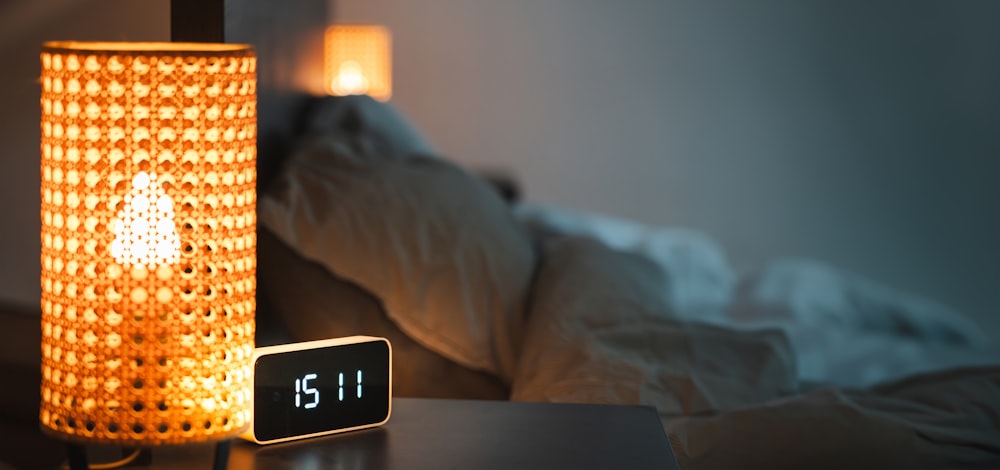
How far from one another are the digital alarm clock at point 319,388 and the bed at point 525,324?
1.05 ft

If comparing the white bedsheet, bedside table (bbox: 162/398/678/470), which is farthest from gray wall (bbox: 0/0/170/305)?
the white bedsheet

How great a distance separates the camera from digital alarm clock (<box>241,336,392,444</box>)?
0.97 m

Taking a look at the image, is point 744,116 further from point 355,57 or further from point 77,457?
point 77,457

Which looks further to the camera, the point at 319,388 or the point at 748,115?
the point at 748,115

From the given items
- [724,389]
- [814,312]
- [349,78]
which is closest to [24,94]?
[724,389]

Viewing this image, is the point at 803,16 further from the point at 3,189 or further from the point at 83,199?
the point at 83,199

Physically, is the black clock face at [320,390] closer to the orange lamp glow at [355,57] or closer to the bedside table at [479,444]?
Answer: the bedside table at [479,444]

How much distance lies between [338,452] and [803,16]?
3881 mm

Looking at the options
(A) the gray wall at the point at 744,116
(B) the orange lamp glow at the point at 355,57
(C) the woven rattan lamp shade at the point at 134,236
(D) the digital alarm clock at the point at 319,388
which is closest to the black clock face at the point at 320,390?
(D) the digital alarm clock at the point at 319,388

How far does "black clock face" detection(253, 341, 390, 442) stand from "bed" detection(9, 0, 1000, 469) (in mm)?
320

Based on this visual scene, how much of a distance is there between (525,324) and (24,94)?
2.33ft

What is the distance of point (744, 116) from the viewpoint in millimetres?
4488

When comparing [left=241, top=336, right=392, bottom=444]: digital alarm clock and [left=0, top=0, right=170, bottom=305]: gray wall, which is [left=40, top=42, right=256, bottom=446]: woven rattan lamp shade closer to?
[left=241, top=336, right=392, bottom=444]: digital alarm clock

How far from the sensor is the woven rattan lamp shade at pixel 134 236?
2.67ft
